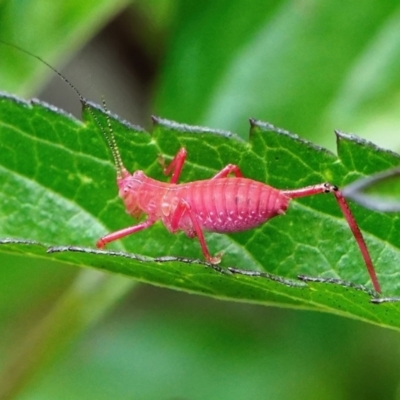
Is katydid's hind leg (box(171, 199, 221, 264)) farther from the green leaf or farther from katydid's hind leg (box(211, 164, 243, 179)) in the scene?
katydid's hind leg (box(211, 164, 243, 179))

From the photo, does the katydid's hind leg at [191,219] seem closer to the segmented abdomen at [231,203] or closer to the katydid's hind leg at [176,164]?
the segmented abdomen at [231,203]

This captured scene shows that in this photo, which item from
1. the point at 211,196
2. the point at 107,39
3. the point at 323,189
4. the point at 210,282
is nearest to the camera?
the point at 210,282

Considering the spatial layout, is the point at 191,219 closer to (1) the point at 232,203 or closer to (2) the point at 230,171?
(1) the point at 232,203

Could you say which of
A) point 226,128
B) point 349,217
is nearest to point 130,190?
point 349,217

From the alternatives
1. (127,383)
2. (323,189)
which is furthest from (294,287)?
(127,383)

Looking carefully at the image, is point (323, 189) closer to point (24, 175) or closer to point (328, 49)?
point (24, 175)

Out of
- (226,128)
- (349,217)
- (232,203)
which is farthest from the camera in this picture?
(226,128)

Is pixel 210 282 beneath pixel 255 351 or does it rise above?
beneath
